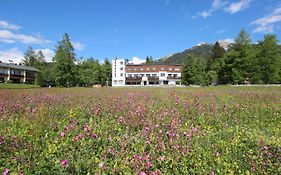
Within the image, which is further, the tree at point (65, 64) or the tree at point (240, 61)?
the tree at point (65, 64)

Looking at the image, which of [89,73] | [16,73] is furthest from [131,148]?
[16,73]

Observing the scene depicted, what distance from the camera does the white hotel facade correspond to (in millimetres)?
102438

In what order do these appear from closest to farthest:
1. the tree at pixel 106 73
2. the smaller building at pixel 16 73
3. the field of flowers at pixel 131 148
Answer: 1. the field of flowers at pixel 131 148
2. the tree at pixel 106 73
3. the smaller building at pixel 16 73

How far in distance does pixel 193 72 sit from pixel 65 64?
36441 mm

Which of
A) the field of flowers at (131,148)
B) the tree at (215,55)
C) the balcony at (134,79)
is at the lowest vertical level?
the field of flowers at (131,148)

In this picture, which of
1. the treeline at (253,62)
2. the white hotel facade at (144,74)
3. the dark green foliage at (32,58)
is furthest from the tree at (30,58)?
the treeline at (253,62)

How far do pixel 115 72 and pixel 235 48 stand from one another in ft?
176

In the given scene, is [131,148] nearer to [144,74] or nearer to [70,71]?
[70,71]

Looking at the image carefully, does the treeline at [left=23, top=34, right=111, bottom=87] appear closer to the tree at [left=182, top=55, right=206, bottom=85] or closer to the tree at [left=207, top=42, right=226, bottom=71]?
the tree at [left=182, top=55, right=206, bottom=85]

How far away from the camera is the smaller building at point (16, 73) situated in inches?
3858

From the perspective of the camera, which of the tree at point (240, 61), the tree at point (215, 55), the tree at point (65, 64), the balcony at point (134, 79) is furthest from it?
the balcony at point (134, 79)

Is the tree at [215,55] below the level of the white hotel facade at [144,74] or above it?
above

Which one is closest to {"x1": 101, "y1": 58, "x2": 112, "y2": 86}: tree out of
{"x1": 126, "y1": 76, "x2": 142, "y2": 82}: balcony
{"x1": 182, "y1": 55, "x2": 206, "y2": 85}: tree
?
{"x1": 126, "y1": 76, "x2": 142, "y2": 82}: balcony

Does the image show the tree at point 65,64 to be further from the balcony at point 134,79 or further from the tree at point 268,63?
the tree at point 268,63
